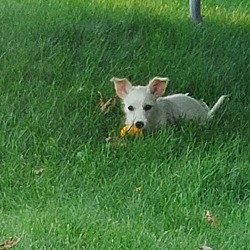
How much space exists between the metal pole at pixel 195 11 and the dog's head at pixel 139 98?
2.52 m

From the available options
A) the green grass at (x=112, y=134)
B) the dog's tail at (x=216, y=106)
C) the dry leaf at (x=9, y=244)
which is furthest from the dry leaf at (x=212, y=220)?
the dog's tail at (x=216, y=106)

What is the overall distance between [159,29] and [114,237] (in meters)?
3.76

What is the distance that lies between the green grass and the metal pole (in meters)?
0.08

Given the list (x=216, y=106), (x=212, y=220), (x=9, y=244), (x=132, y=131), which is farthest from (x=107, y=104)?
(x=9, y=244)

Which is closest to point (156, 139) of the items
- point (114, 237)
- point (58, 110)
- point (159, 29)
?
point (58, 110)

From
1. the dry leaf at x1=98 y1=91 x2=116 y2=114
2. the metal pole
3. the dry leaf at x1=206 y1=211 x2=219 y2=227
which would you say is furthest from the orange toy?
the metal pole

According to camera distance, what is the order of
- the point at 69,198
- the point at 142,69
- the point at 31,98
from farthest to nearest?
the point at 142,69
the point at 31,98
the point at 69,198

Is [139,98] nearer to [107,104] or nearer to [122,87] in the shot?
[122,87]

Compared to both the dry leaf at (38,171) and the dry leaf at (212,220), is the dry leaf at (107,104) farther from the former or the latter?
the dry leaf at (212,220)

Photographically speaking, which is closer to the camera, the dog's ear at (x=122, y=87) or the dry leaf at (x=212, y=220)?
the dry leaf at (x=212, y=220)

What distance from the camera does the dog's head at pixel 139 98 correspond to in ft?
18.2

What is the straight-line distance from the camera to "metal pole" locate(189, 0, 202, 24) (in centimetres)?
807

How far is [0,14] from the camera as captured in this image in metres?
7.71

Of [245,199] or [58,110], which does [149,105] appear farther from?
[245,199]
